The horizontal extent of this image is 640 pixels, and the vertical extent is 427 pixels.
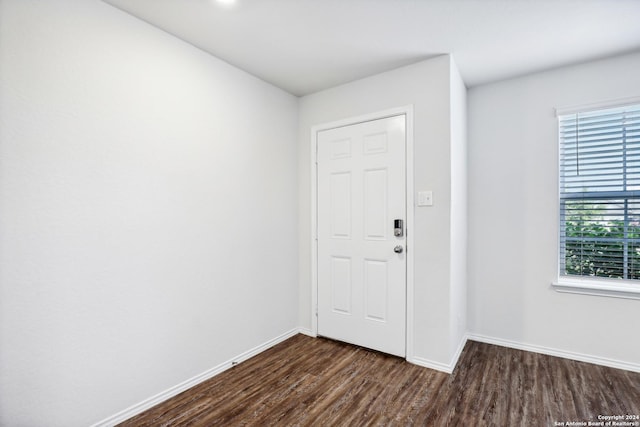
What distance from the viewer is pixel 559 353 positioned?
2734 mm

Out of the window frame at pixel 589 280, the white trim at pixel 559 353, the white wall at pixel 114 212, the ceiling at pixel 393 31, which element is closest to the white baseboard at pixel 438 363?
the white trim at pixel 559 353

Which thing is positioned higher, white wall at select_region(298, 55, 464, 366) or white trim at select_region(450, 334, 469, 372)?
white wall at select_region(298, 55, 464, 366)

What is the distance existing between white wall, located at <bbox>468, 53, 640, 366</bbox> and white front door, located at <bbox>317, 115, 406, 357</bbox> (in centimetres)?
95

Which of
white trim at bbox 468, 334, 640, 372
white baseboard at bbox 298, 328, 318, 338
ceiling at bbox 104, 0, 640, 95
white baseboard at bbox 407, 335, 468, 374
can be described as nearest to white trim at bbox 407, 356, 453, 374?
white baseboard at bbox 407, 335, 468, 374

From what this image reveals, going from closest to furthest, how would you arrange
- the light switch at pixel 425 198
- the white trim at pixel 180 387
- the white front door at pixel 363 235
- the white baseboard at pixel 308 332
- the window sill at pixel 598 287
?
1. the white trim at pixel 180 387
2. the window sill at pixel 598 287
3. the light switch at pixel 425 198
4. the white front door at pixel 363 235
5. the white baseboard at pixel 308 332

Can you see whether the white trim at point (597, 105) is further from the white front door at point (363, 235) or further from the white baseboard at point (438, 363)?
the white baseboard at point (438, 363)

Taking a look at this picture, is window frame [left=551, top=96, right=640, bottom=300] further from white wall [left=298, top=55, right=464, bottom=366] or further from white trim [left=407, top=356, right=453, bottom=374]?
white trim [left=407, top=356, right=453, bottom=374]

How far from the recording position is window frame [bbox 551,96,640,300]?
2496 mm

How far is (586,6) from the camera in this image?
1907 millimetres

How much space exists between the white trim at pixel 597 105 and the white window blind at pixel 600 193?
0.05 meters

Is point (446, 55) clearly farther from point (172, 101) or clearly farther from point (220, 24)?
point (172, 101)

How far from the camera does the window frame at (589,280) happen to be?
98.3 inches

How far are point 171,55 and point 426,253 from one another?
2460 millimetres

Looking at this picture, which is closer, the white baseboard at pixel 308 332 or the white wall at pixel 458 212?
the white wall at pixel 458 212
